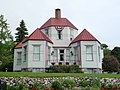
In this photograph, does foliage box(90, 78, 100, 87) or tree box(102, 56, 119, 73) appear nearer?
foliage box(90, 78, 100, 87)

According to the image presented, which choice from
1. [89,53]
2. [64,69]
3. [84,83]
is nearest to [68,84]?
[84,83]

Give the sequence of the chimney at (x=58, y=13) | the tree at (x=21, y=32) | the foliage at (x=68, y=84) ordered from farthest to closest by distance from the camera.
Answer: the tree at (x=21, y=32) → the chimney at (x=58, y=13) → the foliage at (x=68, y=84)

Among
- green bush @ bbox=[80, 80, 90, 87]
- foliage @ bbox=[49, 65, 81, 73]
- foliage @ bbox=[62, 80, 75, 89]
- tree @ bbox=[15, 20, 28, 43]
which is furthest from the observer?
tree @ bbox=[15, 20, 28, 43]

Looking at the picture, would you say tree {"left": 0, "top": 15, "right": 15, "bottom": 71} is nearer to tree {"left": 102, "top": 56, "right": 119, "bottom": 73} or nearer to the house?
the house

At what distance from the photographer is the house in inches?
1414

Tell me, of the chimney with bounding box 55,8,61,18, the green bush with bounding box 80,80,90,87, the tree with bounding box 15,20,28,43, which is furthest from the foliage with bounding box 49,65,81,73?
the tree with bounding box 15,20,28,43

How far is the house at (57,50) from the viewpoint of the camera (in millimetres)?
35906

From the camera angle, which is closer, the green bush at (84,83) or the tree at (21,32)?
the green bush at (84,83)

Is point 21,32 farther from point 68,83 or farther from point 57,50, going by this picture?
point 68,83

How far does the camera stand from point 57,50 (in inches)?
1569

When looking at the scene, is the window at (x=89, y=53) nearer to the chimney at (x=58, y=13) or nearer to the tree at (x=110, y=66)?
the chimney at (x=58, y=13)

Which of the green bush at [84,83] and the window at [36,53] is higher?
the window at [36,53]

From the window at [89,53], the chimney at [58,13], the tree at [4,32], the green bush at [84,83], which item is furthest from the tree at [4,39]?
the green bush at [84,83]

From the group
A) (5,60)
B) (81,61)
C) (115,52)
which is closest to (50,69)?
(81,61)
